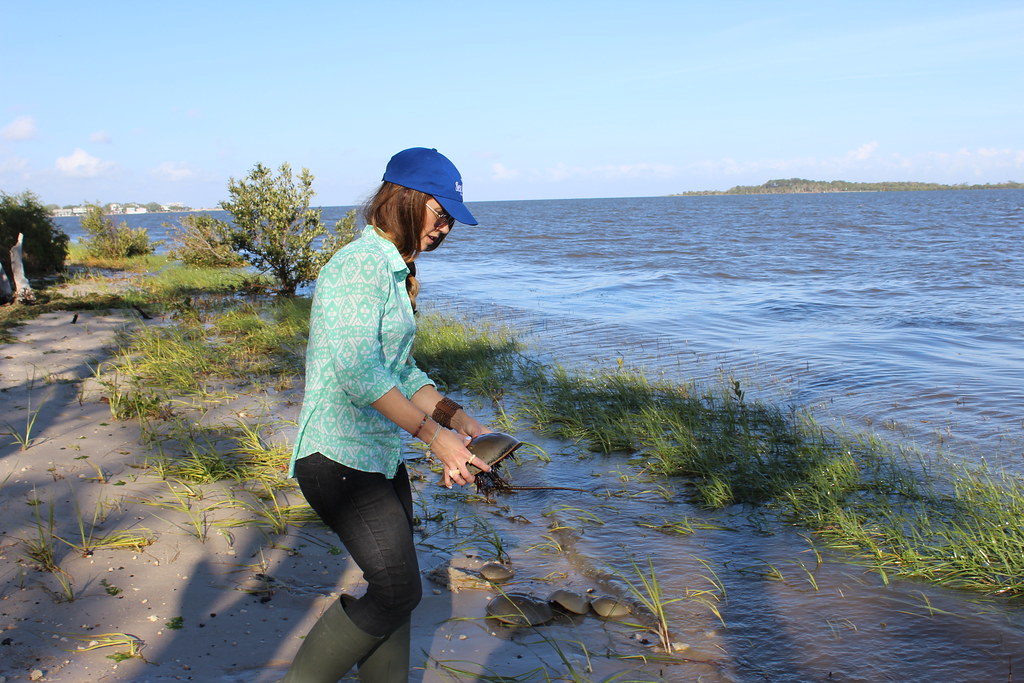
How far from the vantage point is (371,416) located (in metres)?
2.26

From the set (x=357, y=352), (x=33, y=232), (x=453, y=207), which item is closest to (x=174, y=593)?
(x=357, y=352)

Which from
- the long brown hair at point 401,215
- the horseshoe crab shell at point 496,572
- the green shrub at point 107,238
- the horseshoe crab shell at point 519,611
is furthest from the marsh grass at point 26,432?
the green shrub at point 107,238

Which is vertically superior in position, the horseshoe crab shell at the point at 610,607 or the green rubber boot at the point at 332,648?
the green rubber boot at the point at 332,648

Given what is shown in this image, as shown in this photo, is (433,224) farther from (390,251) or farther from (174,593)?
(174,593)

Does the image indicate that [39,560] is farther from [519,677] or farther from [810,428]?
[810,428]

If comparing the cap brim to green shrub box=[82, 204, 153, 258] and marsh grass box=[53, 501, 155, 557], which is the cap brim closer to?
marsh grass box=[53, 501, 155, 557]

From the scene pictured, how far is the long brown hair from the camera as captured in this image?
232 cm

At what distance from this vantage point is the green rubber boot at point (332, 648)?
88.5 inches

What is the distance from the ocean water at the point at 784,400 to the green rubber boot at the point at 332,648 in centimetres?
134

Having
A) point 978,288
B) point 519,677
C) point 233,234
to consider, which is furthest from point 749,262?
point 519,677

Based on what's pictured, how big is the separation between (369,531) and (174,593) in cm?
185

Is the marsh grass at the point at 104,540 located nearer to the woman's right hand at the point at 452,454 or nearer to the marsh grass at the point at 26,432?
the marsh grass at the point at 26,432

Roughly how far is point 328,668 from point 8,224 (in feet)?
54.4

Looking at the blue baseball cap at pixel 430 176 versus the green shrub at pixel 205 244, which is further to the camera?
the green shrub at pixel 205 244
